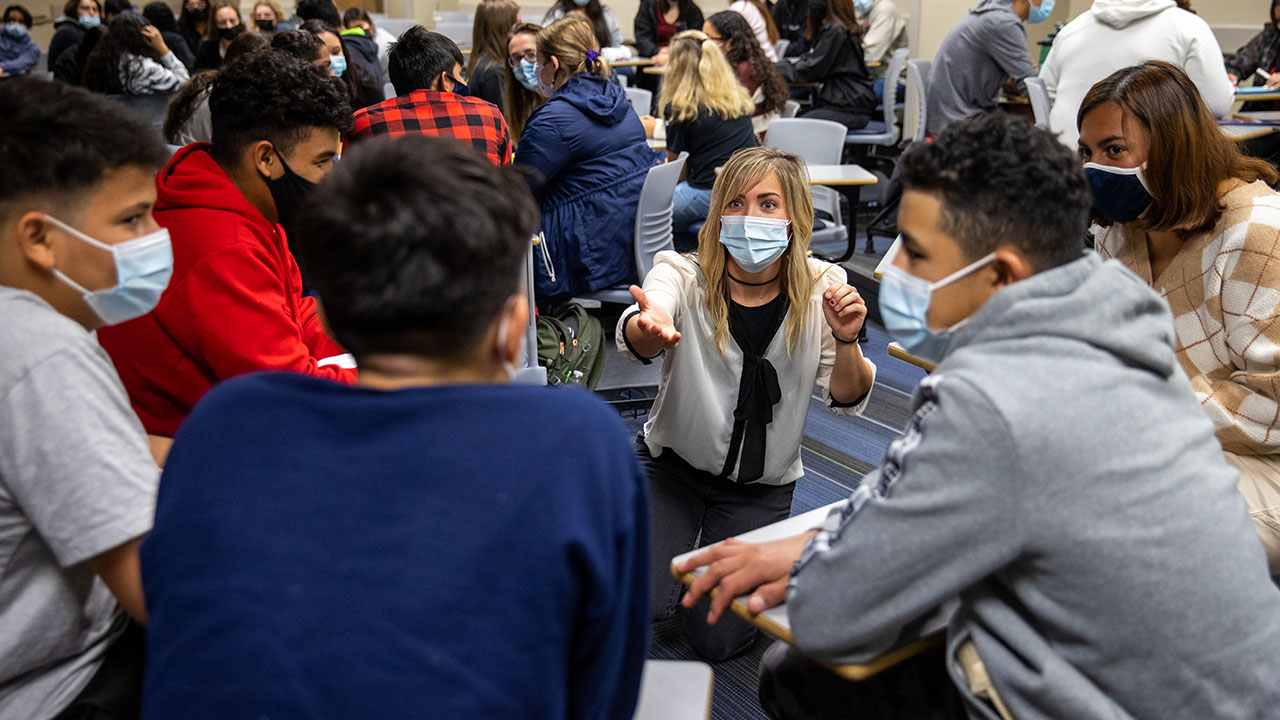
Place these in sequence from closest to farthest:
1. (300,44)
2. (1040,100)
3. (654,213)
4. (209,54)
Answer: (654,213) < (300,44) < (1040,100) < (209,54)

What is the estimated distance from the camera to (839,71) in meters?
Result: 6.20

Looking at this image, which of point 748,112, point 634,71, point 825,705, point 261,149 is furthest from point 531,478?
point 634,71

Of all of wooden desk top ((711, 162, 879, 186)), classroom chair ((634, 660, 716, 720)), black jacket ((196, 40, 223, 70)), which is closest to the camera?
classroom chair ((634, 660, 716, 720))

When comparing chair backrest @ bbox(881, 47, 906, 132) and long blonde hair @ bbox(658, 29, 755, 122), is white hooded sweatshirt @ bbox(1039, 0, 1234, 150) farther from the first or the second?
chair backrest @ bbox(881, 47, 906, 132)

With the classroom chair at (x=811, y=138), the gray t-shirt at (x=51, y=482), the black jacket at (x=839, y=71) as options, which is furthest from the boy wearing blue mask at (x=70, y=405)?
the black jacket at (x=839, y=71)

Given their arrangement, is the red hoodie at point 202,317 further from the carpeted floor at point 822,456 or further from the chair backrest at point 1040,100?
the chair backrest at point 1040,100

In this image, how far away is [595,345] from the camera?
9.48ft

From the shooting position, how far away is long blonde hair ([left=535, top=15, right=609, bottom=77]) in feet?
12.6

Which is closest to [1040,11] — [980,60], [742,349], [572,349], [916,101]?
[980,60]

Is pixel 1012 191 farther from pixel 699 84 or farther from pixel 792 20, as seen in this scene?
Result: pixel 792 20

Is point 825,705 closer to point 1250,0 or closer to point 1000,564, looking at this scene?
point 1000,564

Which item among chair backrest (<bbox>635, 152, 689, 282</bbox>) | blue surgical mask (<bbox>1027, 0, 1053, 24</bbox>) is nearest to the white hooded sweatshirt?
chair backrest (<bbox>635, 152, 689, 282</bbox>)

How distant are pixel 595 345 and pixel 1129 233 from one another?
1473 mm

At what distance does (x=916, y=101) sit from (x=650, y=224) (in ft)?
10.4
